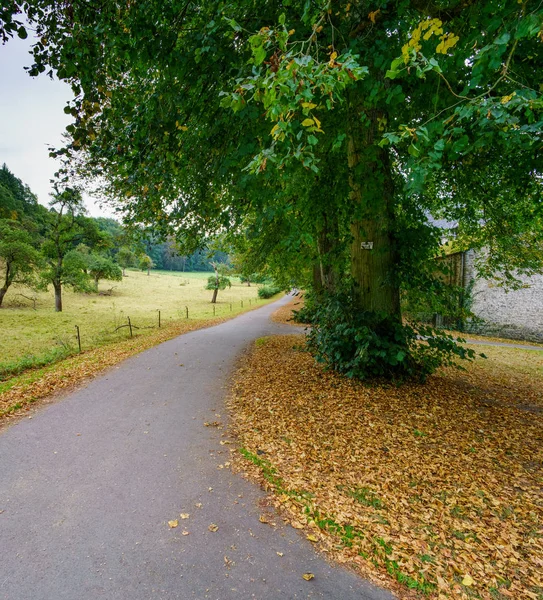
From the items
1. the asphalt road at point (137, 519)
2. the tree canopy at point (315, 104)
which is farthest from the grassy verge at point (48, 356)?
the tree canopy at point (315, 104)

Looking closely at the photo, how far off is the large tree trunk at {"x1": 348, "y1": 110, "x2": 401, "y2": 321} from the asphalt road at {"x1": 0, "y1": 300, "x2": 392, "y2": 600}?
3.93 m

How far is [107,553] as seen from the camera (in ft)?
9.36

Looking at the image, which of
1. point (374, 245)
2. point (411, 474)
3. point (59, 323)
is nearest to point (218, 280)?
point (59, 323)

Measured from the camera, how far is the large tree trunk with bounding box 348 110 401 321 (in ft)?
19.6

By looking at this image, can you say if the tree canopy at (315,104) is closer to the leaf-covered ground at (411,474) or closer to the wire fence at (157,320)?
the leaf-covered ground at (411,474)

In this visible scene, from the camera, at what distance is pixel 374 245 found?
6547mm

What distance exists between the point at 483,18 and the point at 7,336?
19.0 metres

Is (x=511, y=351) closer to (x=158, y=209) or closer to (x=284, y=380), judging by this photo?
(x=284, y=380)

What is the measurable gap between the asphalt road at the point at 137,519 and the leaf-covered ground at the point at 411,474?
15.3 inches

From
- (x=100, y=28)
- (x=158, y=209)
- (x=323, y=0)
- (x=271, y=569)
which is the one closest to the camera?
(x=271, y=569)

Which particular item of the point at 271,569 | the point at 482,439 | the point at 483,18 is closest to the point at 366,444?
the point at 482,439

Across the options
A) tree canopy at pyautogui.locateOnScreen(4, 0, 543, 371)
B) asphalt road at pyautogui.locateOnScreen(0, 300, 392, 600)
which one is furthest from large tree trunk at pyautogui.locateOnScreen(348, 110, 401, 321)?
asphalt road at pyautogui.locateOnScreen(0, 300, 392, 600)

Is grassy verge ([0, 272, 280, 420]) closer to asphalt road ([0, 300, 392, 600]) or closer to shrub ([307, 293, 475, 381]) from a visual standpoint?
asphalt road ([0, 300, 392, 600])

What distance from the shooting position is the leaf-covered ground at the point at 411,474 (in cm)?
273
